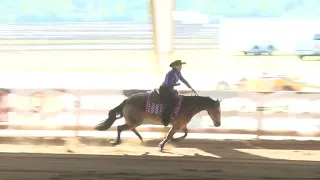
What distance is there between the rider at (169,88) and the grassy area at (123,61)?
0.74m

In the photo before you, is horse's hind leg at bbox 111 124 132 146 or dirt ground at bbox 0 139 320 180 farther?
horse's hind leg at bbox 111 124 132 146

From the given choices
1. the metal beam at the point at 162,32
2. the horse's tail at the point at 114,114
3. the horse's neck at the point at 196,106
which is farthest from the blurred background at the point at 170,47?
the horse's tail at the point at 114,114

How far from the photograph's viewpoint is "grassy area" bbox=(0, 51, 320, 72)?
4.79m

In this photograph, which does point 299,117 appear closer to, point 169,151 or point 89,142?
point 169,151

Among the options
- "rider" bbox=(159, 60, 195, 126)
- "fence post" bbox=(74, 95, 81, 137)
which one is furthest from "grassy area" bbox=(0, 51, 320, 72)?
"rider" bbox=(159, 60, 195, 126)

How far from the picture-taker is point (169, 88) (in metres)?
4.06

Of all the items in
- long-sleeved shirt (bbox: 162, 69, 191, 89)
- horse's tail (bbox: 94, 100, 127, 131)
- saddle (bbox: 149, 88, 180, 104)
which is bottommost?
horse's tail (bbox: 94, 100, 127, 131)

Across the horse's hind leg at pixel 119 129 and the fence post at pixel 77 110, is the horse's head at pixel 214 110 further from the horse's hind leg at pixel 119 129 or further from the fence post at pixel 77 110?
the fence post at pixel 77 110

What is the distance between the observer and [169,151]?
4.14m

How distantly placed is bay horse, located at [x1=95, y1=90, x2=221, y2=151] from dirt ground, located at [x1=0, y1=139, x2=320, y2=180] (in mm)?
255

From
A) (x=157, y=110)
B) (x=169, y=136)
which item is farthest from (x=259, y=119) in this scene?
(x=157, y=110)

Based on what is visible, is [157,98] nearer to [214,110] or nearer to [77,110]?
[214,110]

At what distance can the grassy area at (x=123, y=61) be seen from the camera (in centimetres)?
479

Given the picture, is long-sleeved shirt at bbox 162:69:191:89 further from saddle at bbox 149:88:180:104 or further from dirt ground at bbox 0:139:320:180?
dirt ground at bbox 0:139:320:180
